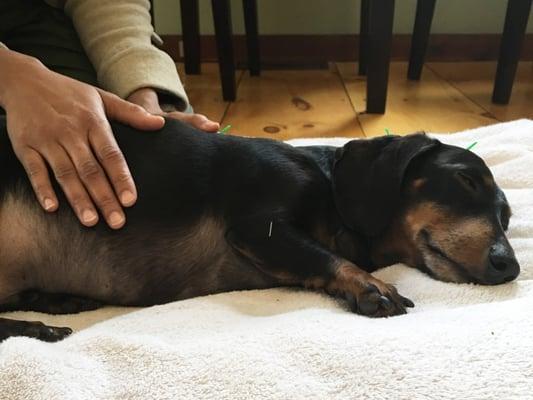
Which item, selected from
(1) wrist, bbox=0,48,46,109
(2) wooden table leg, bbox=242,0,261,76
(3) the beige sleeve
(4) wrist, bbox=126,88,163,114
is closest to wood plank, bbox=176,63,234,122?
(2) wooden table leg, bbox=242,0,261,76

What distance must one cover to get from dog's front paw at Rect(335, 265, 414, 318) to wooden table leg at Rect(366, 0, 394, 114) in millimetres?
1879

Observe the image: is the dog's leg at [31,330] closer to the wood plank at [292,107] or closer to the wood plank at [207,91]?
the wood plank at [292,107]

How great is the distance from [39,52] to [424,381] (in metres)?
1.58

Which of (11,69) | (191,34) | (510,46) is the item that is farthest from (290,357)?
(191,34)

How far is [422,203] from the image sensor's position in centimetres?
132

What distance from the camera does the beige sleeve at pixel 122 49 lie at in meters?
1.84

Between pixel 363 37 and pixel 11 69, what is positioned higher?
pixel 11 69

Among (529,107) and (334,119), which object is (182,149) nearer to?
(334,119)

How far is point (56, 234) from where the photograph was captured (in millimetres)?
1222

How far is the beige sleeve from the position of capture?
1841 millimetres

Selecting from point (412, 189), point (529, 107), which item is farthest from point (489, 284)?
point (529, 107)

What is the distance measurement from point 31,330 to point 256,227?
46cm

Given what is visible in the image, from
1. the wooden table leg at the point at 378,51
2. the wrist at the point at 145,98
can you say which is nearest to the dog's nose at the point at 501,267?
the wrist at the point at 145,98

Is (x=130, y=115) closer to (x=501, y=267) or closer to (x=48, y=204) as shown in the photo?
(x=48, y=204)
